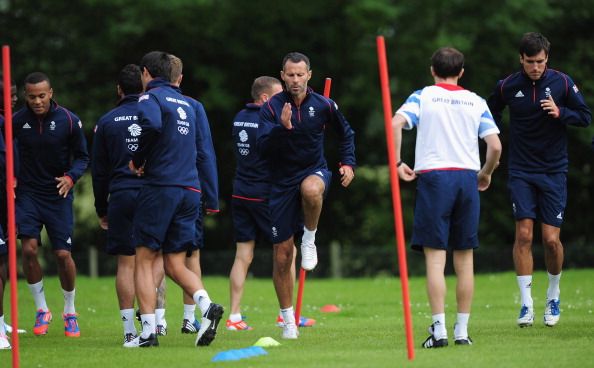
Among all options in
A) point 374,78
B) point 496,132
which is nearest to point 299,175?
point 496,132

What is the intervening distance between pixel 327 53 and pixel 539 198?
1849 centimetres

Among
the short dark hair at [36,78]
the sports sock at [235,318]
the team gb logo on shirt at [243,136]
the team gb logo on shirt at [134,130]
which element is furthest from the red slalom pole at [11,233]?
the team gb logo on shirt at [243,136]

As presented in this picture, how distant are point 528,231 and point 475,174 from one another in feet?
7.72

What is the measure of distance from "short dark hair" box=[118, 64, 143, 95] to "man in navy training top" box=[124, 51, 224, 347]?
784 millimetres

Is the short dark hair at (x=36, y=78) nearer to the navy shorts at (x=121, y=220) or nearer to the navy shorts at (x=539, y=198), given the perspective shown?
the navy shorts at (x=121, y=220)

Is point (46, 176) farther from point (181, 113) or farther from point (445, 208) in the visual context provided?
point (445, 208)

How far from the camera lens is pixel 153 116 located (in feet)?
32.4

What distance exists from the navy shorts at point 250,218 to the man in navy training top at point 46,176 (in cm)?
172

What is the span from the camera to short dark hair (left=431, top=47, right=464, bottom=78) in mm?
9531

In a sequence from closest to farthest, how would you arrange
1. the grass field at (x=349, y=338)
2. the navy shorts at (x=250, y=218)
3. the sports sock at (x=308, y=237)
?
the grass field at (x=349, y=338), the sports sock at (x=308, y=237), the navy shorts at (x=250, y=218)

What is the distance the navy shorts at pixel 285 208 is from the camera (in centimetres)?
1058

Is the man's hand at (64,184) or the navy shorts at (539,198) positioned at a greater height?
the man's hand at (64,184)

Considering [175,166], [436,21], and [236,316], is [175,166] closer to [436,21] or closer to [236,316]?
[236,316]

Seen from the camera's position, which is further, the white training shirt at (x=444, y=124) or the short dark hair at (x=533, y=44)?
the short dark hair at (x=533, y=44)
